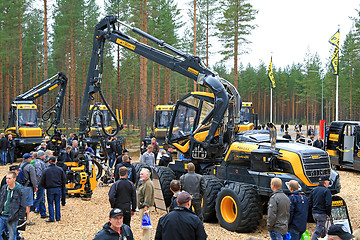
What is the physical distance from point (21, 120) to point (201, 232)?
68.2ft

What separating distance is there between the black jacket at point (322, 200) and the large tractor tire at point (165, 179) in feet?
15.3

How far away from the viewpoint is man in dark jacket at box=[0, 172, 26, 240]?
6926 mm

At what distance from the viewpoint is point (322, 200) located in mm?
7059

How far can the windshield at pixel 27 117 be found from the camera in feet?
73.8

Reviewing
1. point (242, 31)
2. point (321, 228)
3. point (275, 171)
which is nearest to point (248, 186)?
point (275, 171)

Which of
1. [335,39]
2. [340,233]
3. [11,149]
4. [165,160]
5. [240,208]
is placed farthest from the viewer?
[335,39]

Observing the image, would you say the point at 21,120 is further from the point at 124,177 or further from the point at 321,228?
the point at 321,228

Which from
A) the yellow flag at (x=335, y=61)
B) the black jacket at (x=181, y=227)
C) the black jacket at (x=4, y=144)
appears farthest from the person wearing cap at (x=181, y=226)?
the yellow flag at (x=335, y=61)

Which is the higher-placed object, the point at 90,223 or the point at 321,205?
the point at 321,205

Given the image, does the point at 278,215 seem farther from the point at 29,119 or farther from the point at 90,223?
the point at 29,119

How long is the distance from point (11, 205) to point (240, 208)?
4.76 metres

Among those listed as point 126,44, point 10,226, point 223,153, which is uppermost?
point 126,44

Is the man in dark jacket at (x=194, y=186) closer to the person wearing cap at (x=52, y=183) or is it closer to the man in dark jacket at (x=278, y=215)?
the man in dark jacket at (x=278, y=215)

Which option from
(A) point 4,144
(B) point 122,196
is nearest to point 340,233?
(B) point 122,196
